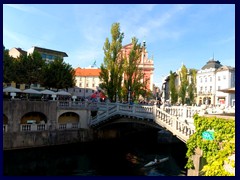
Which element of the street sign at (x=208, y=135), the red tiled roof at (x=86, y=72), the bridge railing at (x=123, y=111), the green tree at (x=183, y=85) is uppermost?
the red tiled roof at (x=86, y=72)

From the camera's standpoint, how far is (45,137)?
1948 cm

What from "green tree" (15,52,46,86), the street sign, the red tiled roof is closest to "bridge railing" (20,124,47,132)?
"green tree" (15,52,46,86)

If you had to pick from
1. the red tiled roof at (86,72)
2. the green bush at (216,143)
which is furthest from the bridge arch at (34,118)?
the red tiled roof at (86,72)

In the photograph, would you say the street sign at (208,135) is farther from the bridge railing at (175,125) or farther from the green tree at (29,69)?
the green tree at (29,69)

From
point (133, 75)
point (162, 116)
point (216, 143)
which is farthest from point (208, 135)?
point (133, 75)

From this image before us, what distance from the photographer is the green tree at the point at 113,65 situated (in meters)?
23.0

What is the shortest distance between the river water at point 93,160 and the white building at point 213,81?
2381cm

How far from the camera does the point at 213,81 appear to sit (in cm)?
4409

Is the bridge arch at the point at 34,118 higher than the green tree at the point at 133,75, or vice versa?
the green tree at the point at 133,75

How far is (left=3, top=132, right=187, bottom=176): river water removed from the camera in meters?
14.7

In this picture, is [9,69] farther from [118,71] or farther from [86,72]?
[86,72]

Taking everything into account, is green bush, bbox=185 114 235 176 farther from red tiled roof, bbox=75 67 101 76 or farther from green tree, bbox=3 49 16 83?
red tiled roof, bbox=75 67 101 76

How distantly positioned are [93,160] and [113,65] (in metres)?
9.64
